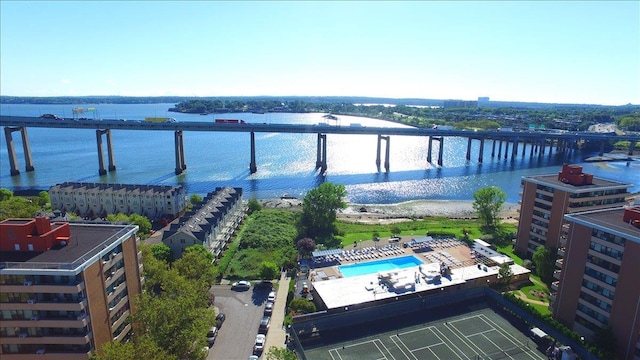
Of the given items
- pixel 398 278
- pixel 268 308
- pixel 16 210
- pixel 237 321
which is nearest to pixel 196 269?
pixel 237 321

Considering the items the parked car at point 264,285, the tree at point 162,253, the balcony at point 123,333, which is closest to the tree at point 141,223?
the tree at point 162,253

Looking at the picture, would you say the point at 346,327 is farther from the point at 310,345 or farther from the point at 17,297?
the point at 17,297

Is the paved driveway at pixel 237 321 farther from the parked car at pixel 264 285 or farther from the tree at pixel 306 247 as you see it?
the tree at pixel 306 247

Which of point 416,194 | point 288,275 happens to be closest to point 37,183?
point 288,275

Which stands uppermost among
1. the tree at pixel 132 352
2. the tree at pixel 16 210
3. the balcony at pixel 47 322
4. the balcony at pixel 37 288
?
the balcony at pixel 37 288

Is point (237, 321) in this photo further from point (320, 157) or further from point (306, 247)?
point (320, 157)

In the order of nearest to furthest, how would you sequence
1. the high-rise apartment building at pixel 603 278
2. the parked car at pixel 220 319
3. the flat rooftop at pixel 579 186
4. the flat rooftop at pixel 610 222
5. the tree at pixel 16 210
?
the high-rise apartment building at pixel 603 278, the flat rooftop at pixel 610 222, the parked car at pixel 220 319, the flat rooftop at pixel 579 186, the tree at pixel 16 210

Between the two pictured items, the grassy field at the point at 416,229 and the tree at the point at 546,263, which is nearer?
the tree at the point at 546,263
